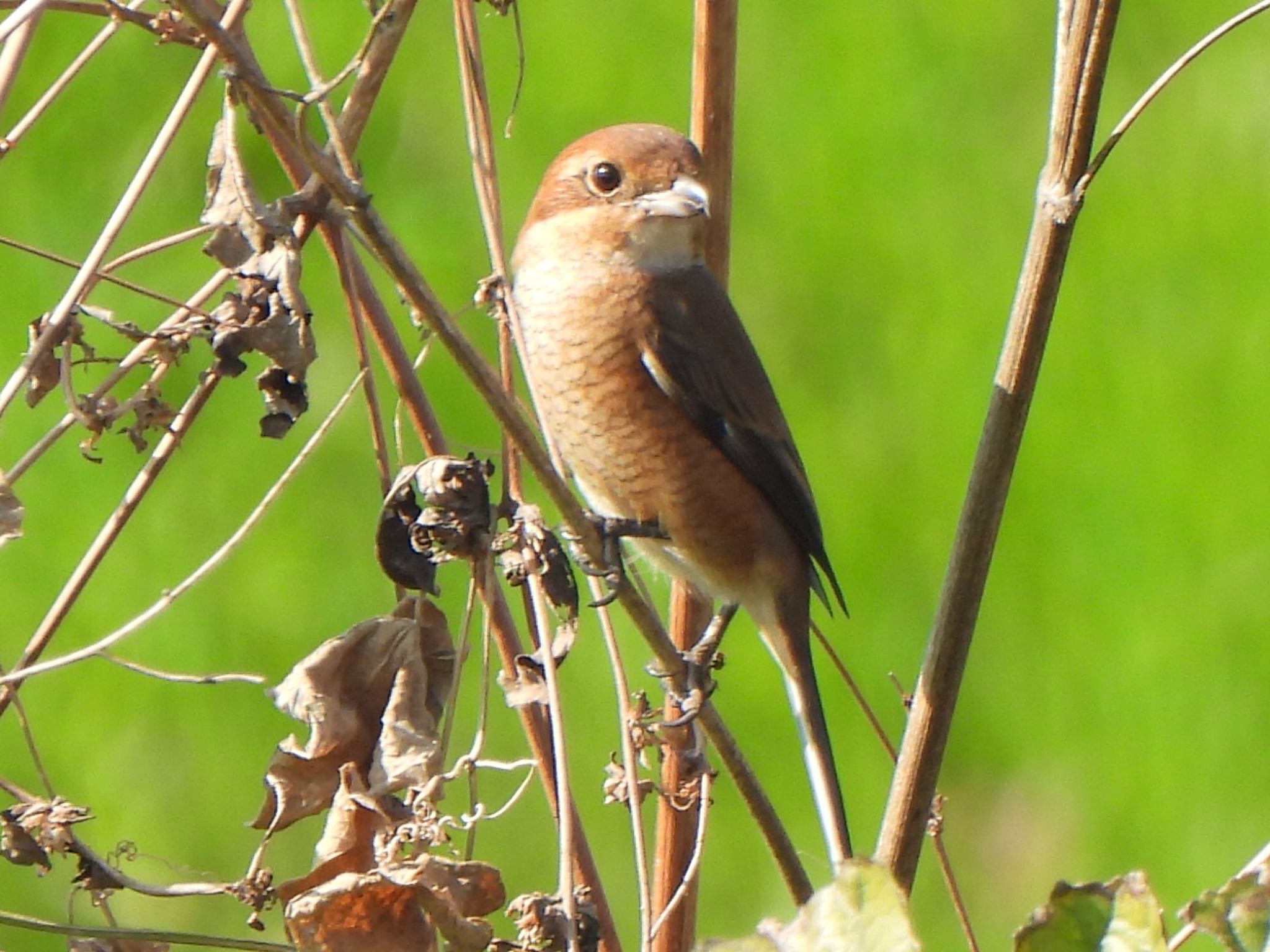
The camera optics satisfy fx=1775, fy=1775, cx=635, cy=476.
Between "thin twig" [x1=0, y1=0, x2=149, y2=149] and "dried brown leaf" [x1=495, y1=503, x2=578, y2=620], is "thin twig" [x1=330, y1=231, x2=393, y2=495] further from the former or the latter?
"thin twig" [x1=0, y1=0, x2=149, y2=149]

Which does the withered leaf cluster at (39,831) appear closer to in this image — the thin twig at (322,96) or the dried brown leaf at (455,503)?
the dried brown leaf at (455,503)

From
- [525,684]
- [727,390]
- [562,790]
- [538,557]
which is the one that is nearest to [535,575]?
[538,557]

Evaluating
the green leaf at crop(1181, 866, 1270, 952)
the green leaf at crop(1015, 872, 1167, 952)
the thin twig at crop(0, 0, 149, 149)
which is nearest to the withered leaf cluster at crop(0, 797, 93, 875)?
the thin twig at crop(0, 0, 149, 149)

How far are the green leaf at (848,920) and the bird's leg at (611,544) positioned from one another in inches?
26.4

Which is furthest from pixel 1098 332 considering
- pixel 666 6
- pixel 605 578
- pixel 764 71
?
A: pixel 605 578

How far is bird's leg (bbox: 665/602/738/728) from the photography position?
219 cm

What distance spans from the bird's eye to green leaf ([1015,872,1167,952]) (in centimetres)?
190

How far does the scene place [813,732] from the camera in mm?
3105

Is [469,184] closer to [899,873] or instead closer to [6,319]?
[6,319]

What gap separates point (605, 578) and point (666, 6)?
4357 millimetres

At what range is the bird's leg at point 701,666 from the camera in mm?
2189

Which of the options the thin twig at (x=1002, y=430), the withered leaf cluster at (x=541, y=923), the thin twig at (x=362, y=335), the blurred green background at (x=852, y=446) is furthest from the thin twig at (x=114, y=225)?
the blurred green background at (x=852, y=446)

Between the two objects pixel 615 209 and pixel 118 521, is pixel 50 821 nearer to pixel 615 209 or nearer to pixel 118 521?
pixel 118 521

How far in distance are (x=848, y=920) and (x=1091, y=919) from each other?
22cm
